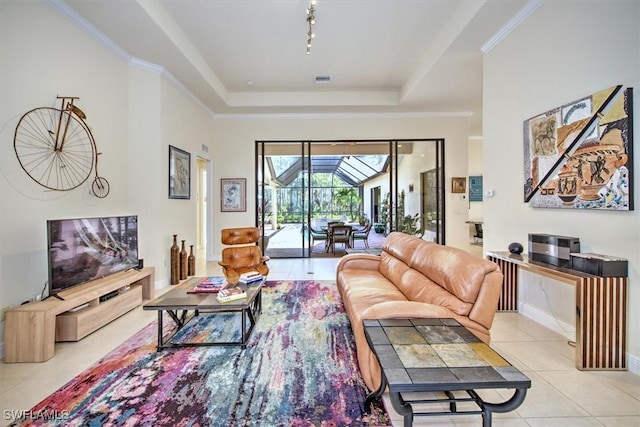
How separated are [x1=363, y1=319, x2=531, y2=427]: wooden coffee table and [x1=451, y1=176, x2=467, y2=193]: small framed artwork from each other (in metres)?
5.46

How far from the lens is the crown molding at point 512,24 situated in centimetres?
296

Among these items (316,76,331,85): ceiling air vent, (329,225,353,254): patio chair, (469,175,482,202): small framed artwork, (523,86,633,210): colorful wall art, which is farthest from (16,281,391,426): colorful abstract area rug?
(469,175,482,202): small framed artwork

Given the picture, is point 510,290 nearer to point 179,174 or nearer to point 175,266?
point 175,266

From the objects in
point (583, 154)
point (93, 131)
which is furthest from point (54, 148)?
point (583, 154)

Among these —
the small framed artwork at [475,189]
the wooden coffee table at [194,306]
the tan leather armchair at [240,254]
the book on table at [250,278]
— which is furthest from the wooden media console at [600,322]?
the small framed artwork at [475,189]

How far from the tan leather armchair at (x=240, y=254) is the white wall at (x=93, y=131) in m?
→ 1.12

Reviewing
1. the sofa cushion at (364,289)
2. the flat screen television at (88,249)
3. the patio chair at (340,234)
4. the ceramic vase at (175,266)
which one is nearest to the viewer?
the sofa cushion at (364,289)

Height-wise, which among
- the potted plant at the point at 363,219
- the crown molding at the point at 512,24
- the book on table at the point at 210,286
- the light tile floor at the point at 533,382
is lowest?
the light tile floor at the point at 533,382

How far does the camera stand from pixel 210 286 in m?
2.91

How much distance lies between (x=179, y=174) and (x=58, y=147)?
1.88 m

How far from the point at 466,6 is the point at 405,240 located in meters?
2.83

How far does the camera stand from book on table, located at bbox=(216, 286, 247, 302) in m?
2.55

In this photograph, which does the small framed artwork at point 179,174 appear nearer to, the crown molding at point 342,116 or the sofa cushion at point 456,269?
the crown molding at point 342,116

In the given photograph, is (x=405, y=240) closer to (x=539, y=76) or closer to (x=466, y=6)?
(x=539, y=76)
